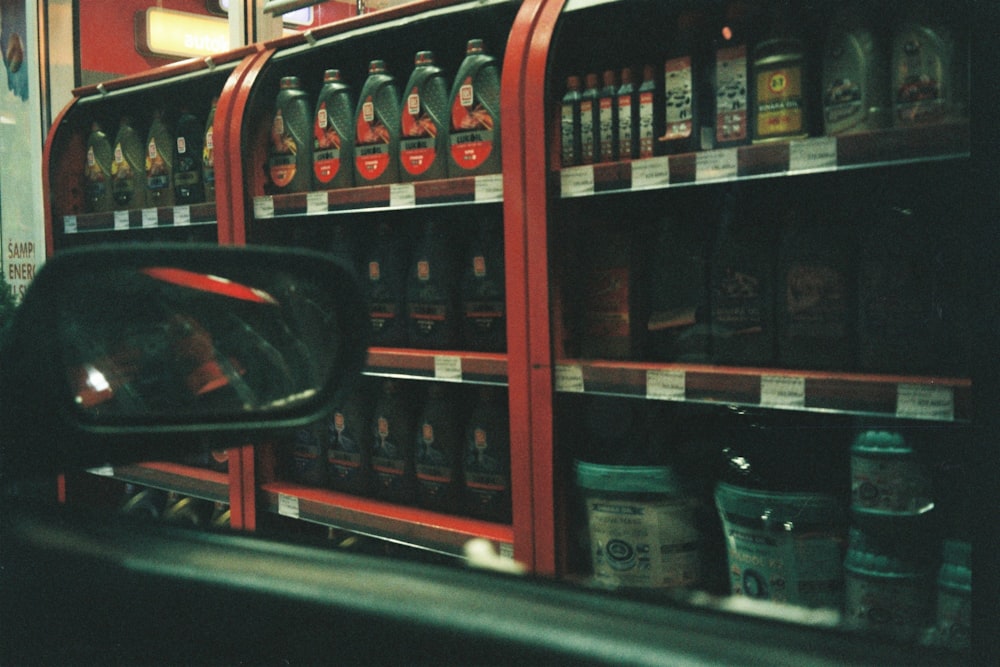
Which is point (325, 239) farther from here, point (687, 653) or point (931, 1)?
point (687, 653)

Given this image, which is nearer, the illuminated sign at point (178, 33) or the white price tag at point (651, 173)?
the white price tag at point (651, 173)

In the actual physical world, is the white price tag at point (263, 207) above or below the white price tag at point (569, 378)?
above

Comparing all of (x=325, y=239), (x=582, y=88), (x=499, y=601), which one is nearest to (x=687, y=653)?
(x=499, y=601)

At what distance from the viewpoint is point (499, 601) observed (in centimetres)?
61

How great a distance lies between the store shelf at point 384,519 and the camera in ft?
6.66

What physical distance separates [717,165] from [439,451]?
1.06 m

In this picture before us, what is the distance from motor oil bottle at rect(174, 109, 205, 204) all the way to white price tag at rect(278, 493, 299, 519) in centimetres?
105

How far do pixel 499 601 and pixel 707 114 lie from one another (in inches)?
54.5

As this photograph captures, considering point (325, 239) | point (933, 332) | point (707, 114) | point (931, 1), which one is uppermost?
point (931, 1)

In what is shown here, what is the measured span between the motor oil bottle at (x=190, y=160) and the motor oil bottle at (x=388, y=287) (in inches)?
31.6

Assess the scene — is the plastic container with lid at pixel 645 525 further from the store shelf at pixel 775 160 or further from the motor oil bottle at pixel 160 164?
the motor oil bottle at pixel 160 164

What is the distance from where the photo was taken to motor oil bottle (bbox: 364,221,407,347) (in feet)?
7.62

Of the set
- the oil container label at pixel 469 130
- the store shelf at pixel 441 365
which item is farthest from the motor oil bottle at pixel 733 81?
the store shelf at pixel 441 365

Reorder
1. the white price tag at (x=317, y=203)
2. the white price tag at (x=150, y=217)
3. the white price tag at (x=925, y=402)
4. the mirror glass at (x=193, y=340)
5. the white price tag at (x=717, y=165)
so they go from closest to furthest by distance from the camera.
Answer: the mirror glass at (x=193, y=340) < the white price tag at (x=925, y=402) < the white price tag at (x=717, y=165) < the white price tag at (x=317, y=203) < the white price tag at (x=150, y=217)
